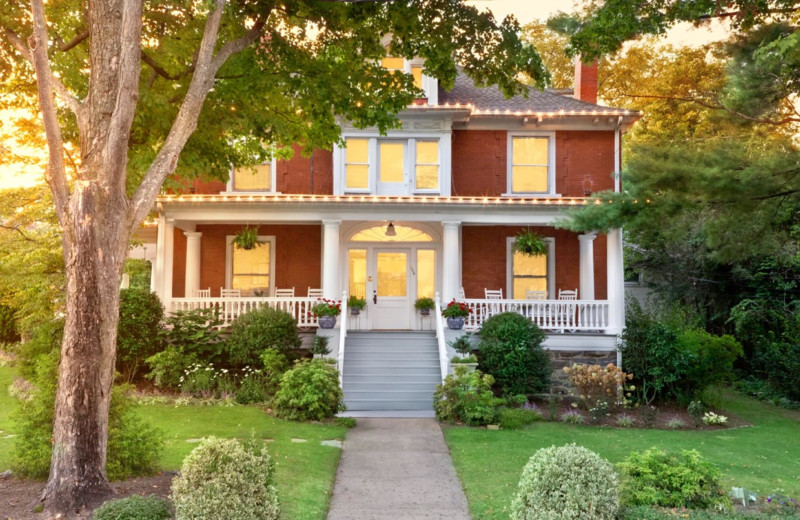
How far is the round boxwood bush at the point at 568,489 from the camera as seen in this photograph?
553 centimetres

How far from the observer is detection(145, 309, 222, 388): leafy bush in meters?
13.9

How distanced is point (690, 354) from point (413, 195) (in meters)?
7.58


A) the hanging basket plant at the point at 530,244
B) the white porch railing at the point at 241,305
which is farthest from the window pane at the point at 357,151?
the hanging basket plant at the point at 530,244

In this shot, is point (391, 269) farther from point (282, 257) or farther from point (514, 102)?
point (514, 102)

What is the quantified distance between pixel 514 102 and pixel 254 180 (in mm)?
7655

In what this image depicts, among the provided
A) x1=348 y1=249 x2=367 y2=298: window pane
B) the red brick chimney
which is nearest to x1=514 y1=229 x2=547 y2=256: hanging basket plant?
x1=348 y1=249 x2=367 y2=298: window pane

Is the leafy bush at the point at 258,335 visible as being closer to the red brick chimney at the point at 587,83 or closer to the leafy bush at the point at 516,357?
the leafy bush at the point at 516,357

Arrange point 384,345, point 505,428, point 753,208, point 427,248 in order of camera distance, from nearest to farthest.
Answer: point 753,208 < point 505,428 < point 384,345 < point 427,248

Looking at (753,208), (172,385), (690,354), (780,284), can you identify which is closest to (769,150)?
(753,208)

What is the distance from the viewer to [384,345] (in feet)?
51.9

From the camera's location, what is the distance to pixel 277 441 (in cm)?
986

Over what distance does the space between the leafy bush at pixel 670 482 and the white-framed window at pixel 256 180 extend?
536 inches

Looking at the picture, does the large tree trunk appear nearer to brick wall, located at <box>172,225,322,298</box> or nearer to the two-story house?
the two-story house

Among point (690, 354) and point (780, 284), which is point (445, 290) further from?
point (780, 284)
